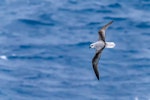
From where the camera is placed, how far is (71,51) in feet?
84.1

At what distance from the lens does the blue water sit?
75.5 feet

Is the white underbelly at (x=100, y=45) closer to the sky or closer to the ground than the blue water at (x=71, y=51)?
closer to the sky

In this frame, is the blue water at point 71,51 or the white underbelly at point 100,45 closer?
the white underbelly at point 100,45

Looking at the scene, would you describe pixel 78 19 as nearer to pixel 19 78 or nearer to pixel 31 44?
pixel 31 44

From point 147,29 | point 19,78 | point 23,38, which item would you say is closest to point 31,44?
point 23,38

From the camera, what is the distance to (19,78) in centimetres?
2394

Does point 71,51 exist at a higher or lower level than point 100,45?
lower

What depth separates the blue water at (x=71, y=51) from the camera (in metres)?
23.0

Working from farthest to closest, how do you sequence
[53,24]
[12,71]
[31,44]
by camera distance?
[53,24] < [31,44] < [12,71]

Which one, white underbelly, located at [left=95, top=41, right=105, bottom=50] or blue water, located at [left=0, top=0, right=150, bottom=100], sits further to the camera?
blue water, located at [left=0, top=0, right=150, bottom=100]

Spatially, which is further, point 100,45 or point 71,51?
point 71,51

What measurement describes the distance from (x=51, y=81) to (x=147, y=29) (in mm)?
6067

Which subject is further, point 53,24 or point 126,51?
point 53,24

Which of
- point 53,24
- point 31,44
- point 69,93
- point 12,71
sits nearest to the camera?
point 69,93
